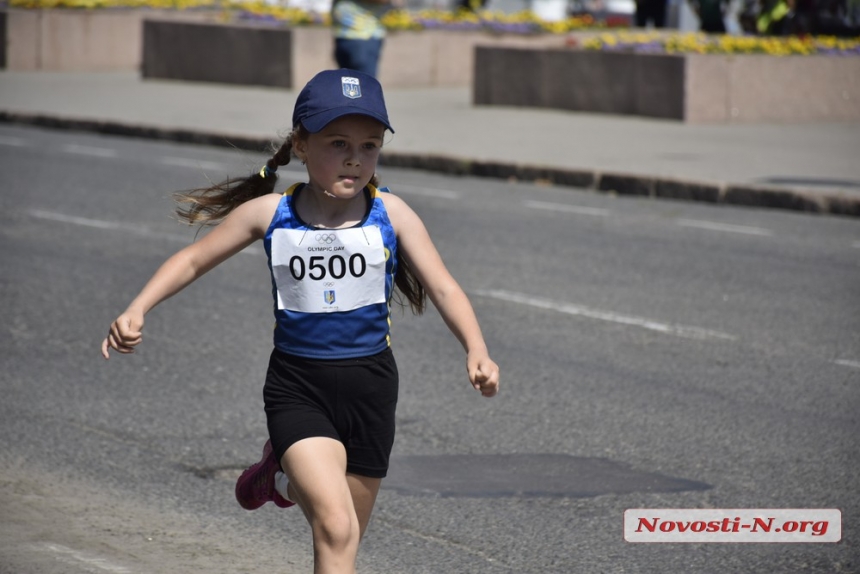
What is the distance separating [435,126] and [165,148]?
3.64 metres

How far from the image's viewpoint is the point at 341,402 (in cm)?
358

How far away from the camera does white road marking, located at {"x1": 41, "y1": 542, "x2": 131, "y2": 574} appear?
424 centimetres

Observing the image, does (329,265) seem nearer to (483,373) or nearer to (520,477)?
(483,373)

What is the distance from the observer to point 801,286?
9.01m

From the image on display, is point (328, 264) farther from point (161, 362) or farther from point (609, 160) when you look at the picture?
point (609, 160)

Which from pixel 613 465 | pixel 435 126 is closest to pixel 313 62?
pixel 435 126

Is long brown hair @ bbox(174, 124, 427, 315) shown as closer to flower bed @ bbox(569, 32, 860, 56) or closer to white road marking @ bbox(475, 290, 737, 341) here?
white road marking @ bbox(475, 290, 737, 341)

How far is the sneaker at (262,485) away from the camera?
375cm

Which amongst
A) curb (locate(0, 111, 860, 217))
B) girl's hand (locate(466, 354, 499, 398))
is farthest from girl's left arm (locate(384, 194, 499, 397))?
curb (locate(0, 111, 860, 217))

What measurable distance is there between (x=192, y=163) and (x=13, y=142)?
271 cm

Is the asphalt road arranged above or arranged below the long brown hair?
below

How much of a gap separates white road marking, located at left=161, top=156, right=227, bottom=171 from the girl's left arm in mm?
11421

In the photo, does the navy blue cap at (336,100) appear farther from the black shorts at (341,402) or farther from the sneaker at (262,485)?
the sneaker at (262,485)

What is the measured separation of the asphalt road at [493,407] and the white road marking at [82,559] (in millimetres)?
12
